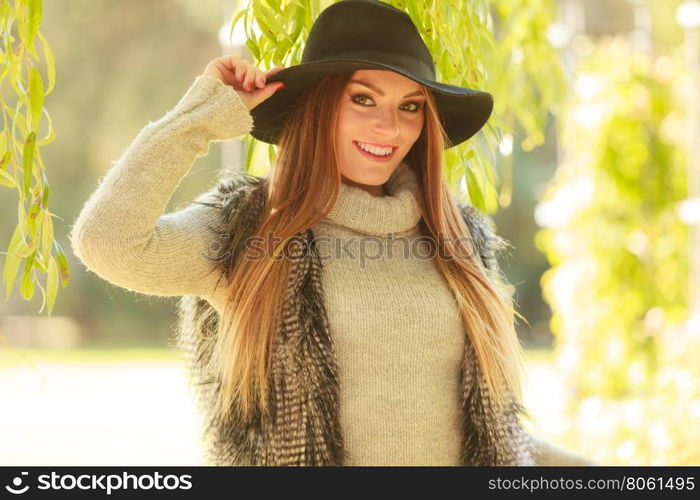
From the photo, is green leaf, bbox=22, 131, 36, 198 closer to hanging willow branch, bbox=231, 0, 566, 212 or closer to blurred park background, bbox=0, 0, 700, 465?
blurred park background, bbox=0, 0, 700, 465

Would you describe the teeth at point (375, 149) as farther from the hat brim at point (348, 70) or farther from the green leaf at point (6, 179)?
the green leaf at point (6, 179)

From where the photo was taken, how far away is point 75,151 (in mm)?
15227

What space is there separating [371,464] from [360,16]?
3.33ft

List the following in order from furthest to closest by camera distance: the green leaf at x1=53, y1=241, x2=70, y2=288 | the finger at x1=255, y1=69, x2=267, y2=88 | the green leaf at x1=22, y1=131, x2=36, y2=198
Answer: the finger at x1=255, y1=69, x2=267, y2=88 < the green leaf at x1=53, y1=241, x2=70, y2=288 < the green leaf at x1=22, y1=131, x2=36, y2=198

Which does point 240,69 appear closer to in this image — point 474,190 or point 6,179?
point 6,179

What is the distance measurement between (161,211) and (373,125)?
0.55 metres

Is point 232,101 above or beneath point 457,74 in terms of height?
beneath

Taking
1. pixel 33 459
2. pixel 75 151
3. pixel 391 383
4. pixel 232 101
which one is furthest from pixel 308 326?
pixel 75 151

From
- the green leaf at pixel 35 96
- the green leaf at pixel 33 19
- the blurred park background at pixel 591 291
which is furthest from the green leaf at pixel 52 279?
the green leaf at pixel 33 19

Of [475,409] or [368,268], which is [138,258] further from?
[475,409]

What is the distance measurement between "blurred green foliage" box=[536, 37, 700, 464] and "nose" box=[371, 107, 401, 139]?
12.1ft

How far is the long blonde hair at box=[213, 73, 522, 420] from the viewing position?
1934mm

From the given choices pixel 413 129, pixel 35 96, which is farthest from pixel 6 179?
pixel 413 129
